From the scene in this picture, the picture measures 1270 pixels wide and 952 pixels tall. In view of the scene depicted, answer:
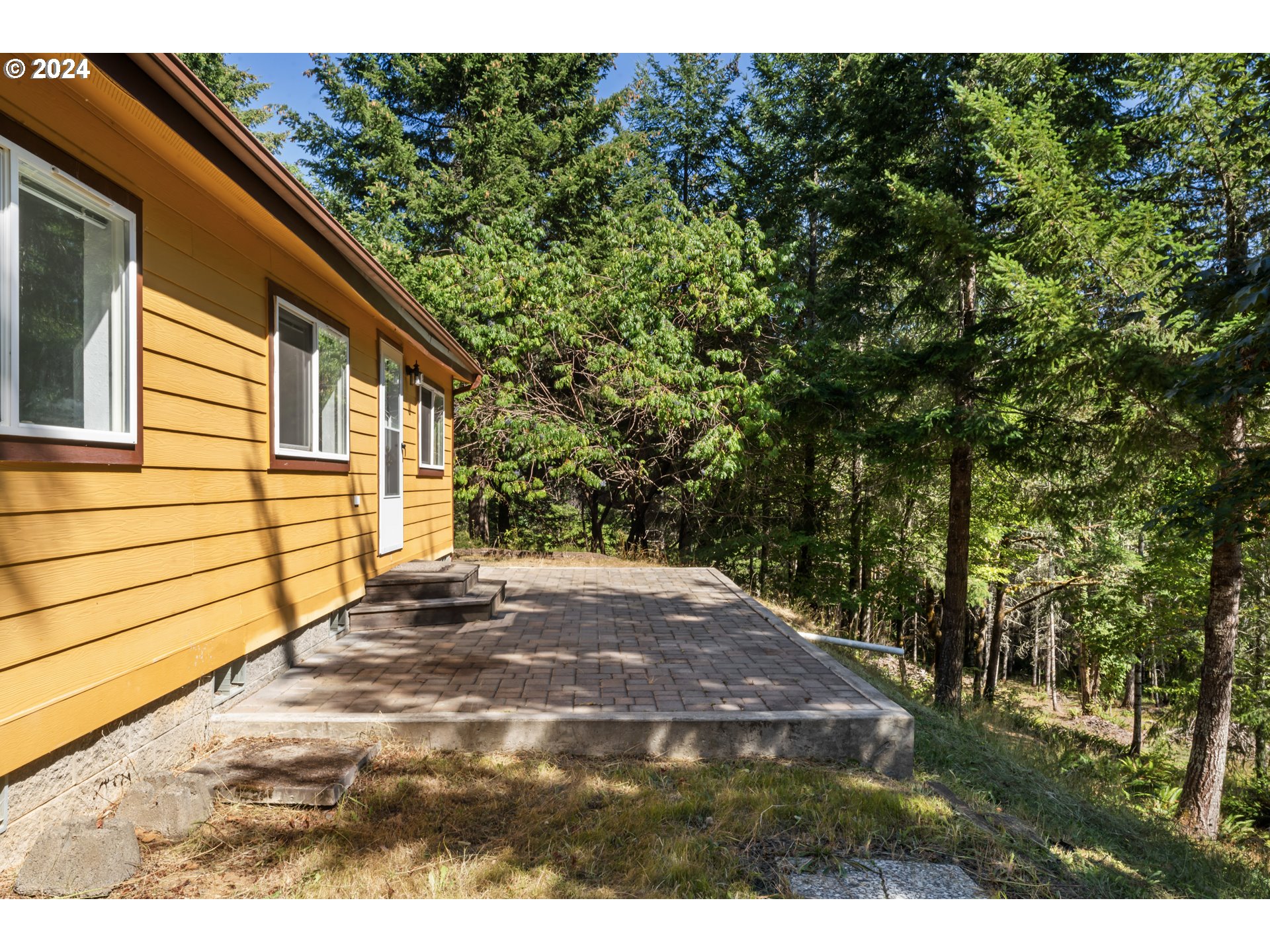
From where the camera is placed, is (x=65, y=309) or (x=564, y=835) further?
(x=564, y=835)

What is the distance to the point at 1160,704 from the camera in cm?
2556

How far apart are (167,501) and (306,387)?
2.04 m

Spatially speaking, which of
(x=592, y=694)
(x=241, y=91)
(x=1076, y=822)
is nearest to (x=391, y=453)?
(x=592, y=694)

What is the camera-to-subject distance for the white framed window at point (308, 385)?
4.73 m

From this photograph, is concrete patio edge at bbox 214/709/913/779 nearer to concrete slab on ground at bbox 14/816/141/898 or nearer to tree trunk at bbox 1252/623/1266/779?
concrete slab on ground at bbox 14/816/141/898

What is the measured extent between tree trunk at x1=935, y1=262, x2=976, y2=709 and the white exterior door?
721 centimetres

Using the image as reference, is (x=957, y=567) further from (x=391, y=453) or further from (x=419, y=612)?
(x=391, y=453)

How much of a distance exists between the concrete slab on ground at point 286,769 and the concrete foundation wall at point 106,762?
0.19 metres

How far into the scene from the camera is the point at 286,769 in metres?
3.19

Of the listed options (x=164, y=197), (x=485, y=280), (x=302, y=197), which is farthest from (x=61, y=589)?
(x=485, y=280)

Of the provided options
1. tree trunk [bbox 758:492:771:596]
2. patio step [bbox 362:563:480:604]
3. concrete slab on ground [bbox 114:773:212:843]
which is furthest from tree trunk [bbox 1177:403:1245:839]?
concrete slab on ground [bbox 114:773:212:843]

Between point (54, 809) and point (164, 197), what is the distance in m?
2.75

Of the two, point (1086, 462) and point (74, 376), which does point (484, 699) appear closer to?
point (74, 376)

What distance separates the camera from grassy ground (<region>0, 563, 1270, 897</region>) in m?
2.50
